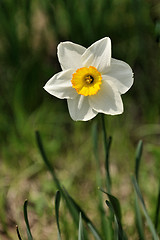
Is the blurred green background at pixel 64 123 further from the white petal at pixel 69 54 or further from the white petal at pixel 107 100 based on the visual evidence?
the white petal at pixel 69 54

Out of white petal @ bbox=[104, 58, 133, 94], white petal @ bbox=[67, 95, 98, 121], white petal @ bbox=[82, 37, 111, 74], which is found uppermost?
white petal @ bbox=[82, 37, 111, 74]

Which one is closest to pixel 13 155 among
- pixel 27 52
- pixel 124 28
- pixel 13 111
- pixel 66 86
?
pixel 13 111

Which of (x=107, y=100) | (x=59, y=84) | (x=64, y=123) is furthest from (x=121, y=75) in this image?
(x=64, y=123)

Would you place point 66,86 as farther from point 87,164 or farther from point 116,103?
point 87,164

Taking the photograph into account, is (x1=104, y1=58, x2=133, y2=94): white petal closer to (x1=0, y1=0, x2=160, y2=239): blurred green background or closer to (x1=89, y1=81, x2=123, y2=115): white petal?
(x1=89, y1=81, x2=123, y2=115): white petal

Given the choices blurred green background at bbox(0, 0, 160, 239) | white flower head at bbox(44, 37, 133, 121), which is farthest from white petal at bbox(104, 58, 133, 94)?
blurred green background at bbox(0, 0, 160, 239)

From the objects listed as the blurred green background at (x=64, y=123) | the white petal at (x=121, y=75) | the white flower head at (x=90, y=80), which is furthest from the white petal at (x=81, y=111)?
the blurred green background at (x=64, y=123)

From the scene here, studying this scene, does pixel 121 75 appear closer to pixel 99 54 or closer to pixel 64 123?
pixel 99 54
